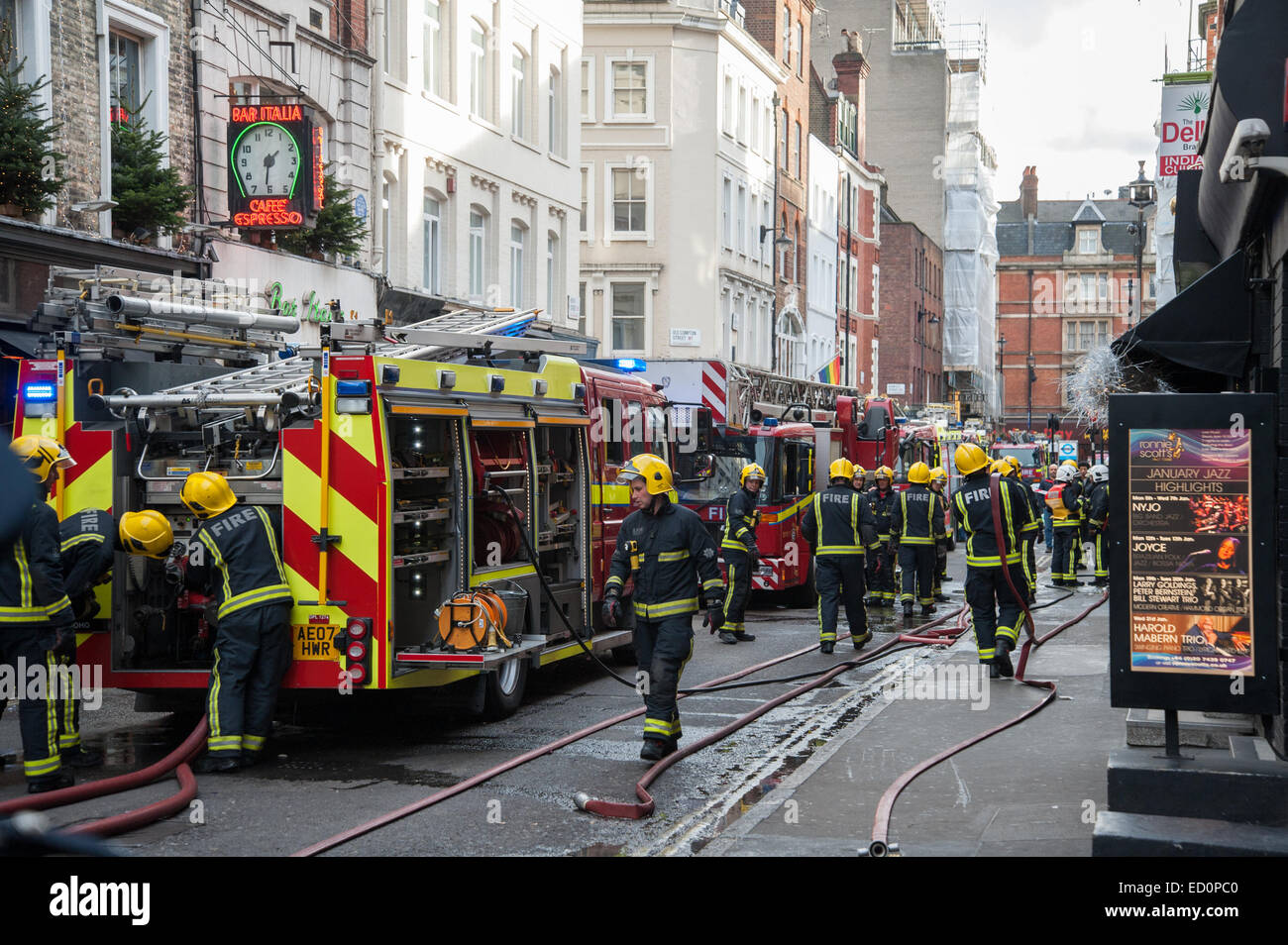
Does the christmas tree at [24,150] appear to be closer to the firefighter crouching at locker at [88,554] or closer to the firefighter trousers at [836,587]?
the firefighter crouching at locker at [88,554]

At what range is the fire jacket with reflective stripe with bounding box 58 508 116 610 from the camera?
28.4ft

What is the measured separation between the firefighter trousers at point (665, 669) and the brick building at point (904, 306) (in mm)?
57196

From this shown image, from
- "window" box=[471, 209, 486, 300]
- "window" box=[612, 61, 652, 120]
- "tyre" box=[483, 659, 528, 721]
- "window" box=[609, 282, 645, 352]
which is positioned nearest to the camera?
"tyre" box=[483, 659, 528, 721]

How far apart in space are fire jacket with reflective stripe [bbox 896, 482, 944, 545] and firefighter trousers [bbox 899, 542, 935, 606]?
10cm

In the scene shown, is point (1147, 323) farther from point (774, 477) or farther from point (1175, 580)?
point (774, 477)

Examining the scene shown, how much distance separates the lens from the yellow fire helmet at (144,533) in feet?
29.4

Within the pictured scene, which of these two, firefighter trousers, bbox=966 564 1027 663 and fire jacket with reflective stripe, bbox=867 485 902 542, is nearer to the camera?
firefighter trousers, bbox=966 564 1027 663

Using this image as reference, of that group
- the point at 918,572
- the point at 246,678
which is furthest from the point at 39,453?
the point at 918,572

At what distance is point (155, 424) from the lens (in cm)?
958

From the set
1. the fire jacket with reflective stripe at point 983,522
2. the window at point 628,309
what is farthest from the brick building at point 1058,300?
the fire jacket with reflective stripe at point 983,522

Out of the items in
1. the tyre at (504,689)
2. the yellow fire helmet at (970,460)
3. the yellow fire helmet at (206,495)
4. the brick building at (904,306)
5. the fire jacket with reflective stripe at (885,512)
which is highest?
the brick building at (904,306)

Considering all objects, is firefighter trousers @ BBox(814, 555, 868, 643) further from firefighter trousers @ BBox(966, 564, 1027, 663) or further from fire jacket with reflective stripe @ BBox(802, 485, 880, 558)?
firefighter trousers @ BBox(966, 564, 1027, 663)

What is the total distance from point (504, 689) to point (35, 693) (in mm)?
3476

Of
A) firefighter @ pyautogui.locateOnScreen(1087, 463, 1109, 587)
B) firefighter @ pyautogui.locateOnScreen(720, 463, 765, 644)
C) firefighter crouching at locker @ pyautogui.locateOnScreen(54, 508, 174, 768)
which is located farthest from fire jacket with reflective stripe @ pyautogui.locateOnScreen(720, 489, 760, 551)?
firefighter crouching at locker @ pyautogui.locateOnScreen(54, 508, 174, 768)
